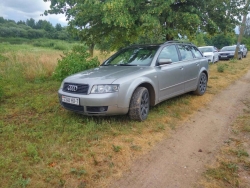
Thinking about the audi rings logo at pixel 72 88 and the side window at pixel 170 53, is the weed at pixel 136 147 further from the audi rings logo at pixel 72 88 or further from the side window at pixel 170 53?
the side window at pixel 170 53

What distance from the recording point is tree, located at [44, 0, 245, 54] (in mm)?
5832

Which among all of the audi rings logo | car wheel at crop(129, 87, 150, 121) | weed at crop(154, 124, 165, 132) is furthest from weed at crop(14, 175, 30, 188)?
weed at crop(154, 124, 165, 132)

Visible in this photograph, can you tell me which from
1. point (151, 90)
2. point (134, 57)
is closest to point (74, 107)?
point (151, 90)

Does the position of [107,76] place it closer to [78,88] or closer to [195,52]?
[78,88]

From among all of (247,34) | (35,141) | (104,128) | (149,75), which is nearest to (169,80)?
(149,75)

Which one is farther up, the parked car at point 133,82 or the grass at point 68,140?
the parked car at point 133,82

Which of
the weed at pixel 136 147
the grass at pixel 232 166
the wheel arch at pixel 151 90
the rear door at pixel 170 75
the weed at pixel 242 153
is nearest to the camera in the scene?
the grass at pixel 232 166

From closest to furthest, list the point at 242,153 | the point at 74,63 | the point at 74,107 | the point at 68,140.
→ the point at 242,153
the point at 68,140
the point at 74,107
the point at 74,63

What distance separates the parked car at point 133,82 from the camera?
3.91 meters

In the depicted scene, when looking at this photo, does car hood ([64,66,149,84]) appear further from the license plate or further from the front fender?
the license plate

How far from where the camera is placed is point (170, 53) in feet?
17.8

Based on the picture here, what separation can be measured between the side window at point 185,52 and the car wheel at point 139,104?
2.05 metres

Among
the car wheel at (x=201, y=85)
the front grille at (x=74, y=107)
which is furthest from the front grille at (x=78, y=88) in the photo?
the car wheel at (x=201, y=85)

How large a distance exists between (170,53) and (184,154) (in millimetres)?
2873
